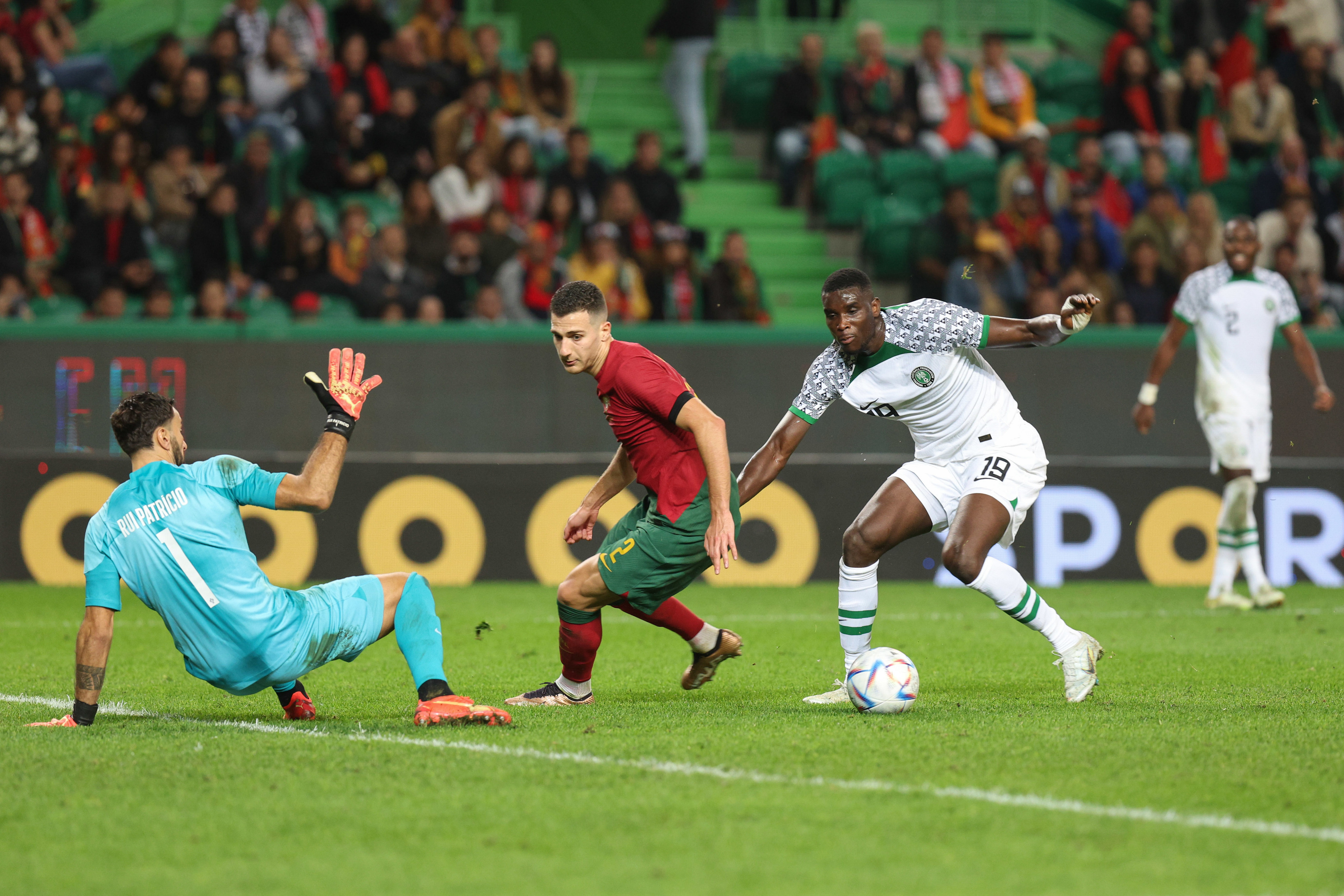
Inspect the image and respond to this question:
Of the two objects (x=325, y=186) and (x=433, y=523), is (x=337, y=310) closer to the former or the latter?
(x=325, y=186)

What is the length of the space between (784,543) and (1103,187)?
6.02 m

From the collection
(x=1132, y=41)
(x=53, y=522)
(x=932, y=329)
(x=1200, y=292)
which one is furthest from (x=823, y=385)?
(x=1132, y=41)

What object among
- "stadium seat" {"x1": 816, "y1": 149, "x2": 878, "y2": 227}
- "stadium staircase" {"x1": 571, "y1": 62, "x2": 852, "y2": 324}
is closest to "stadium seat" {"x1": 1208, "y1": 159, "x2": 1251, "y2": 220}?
"stadium seat" {"x1": 816, "y1": 149, "x2": 878, "y2": 227}

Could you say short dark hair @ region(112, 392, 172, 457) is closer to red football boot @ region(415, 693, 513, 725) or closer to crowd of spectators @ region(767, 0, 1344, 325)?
red football boot @ region(415, 693, 513, 725)

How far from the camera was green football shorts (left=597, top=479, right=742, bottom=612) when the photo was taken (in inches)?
263

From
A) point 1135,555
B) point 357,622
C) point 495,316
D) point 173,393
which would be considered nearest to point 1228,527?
point 1135,555

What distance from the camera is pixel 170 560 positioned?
588 cm

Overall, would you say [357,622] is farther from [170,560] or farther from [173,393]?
[173,393]

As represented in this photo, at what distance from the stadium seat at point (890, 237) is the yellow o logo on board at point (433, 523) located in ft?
17.3

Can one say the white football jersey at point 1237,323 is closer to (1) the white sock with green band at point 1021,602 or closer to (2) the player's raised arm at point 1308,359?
(2) the player's raised arm at point 1308,359

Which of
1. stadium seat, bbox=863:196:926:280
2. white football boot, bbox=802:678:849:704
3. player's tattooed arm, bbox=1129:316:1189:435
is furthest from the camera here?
stadium seat, bbox=863:196:926:280

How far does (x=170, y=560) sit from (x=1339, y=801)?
13.2 feet

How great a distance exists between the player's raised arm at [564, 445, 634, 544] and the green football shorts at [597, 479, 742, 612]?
0.93ft

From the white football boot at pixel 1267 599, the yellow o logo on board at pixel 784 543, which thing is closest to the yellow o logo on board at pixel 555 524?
the yellow o logo on board at pixel 784 543
